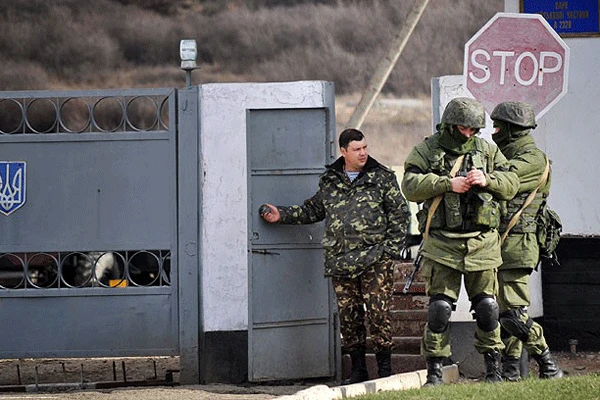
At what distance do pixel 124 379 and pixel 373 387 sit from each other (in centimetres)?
265

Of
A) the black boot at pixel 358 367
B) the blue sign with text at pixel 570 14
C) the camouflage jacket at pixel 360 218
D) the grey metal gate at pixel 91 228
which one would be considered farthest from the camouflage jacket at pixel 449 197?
the blue sign with text at pixel 570 14

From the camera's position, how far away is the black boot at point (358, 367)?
11.3 meters

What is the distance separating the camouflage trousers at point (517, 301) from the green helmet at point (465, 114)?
3.59 ft

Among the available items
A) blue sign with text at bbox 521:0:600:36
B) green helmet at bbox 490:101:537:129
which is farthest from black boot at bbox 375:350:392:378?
blue sign with text at bbox 521:0:600:36

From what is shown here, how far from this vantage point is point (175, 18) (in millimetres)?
18391

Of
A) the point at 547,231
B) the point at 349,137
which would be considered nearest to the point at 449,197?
the point at 547,231

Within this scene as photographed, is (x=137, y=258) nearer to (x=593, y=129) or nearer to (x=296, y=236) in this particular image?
(x=296, y=236)

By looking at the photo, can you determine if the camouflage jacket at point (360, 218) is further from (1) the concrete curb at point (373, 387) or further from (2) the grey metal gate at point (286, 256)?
(1) the concrete curb at point (373, 387)

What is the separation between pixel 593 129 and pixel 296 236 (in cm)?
257

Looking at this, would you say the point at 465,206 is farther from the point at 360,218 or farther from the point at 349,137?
the point at 349,137

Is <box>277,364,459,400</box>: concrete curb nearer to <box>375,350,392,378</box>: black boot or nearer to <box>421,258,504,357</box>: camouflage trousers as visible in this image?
<box>421,258,504,357</box>: camouflage trousers

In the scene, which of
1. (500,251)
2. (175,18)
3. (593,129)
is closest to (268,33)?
(175,18)

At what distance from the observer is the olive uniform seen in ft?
36.8

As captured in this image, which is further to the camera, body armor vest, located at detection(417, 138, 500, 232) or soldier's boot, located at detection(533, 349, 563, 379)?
soldier's boot, located at detection(533, 349, 563, 379)
